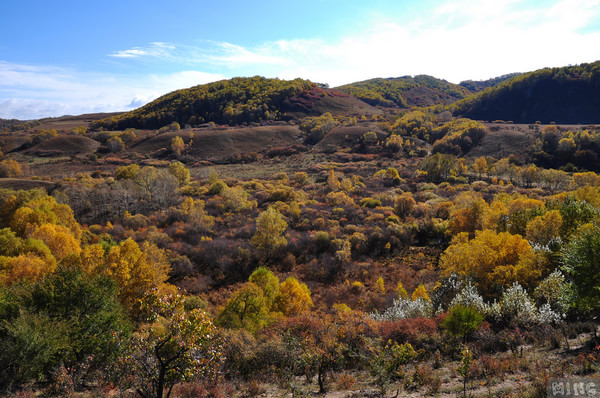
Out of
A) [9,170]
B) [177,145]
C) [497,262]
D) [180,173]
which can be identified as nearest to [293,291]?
[497,262]

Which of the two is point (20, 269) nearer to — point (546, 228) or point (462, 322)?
point (462, 322)

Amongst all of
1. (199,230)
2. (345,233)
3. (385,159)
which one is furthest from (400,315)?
(385,159)

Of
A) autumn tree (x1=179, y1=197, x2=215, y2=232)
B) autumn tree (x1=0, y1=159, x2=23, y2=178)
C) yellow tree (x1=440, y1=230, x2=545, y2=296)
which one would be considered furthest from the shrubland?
autumn tree (x1=0, y1=159, x2=23, y2=178)

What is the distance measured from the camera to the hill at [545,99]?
513 feet

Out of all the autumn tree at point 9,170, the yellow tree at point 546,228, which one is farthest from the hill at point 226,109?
the yellow tree at point 546,228

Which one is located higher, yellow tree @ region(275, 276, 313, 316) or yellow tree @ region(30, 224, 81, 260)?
yellow tree @ region(30, 224, 81, 260)

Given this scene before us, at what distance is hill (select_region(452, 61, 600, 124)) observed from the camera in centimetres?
15638

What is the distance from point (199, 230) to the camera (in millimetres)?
51469

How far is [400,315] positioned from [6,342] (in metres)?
23.4

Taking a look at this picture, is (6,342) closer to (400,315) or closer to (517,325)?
(400,315)

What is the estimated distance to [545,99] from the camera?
554 feet

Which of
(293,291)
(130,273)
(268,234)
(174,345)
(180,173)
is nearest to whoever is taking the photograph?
(174,345)

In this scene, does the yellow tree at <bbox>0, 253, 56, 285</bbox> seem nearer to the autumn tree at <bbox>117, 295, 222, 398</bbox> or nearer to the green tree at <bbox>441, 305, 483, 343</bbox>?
the autumn tree at <bbox>117, 295, 222, 398</bbox>

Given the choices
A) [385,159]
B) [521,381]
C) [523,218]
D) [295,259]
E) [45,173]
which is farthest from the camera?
[385,159]
